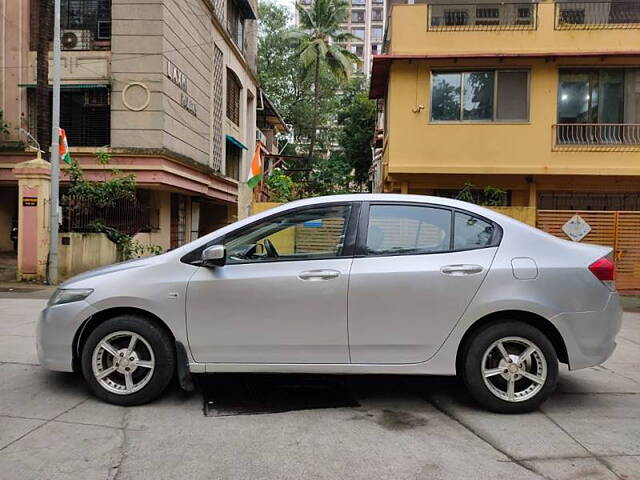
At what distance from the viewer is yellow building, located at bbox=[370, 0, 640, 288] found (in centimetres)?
1423

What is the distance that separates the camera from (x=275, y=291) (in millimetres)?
4184

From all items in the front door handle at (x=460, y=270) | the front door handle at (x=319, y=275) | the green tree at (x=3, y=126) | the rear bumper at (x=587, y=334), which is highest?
the green tree at (x=3, y=126)

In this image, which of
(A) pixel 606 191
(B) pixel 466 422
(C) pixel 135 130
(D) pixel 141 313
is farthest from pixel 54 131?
(A) pixel 606 191

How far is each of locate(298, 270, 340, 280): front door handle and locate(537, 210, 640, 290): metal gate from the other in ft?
33.0

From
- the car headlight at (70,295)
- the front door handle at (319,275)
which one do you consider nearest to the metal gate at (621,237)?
→ the front door handle at (319,275)

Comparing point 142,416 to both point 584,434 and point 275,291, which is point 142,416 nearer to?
point 275,291

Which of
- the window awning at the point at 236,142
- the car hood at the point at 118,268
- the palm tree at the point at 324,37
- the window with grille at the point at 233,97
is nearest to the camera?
the car hood at the point at 118,268

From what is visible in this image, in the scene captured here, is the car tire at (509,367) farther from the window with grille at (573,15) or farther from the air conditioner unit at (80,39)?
the air conditioner unit at (80,39)

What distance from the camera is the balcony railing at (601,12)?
14.6 metres

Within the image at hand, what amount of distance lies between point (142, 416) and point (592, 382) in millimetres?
4109

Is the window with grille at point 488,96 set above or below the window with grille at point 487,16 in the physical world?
below

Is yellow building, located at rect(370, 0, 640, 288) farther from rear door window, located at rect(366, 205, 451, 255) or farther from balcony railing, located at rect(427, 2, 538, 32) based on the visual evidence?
rear door window, located at rect(366, 205, 451, 255)

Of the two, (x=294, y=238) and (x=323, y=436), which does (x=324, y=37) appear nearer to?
(x=294, y=238)

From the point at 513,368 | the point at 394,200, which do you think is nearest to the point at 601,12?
the point at 394,200
